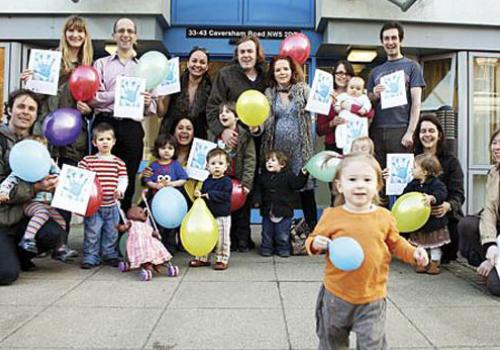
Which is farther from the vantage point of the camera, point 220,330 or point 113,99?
point 113,99

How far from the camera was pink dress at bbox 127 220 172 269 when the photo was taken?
14.4ft

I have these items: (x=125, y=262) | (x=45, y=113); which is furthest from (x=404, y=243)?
(x=45, y=113)

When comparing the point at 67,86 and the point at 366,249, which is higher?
the point at 67,86

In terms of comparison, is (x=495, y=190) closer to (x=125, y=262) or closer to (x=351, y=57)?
(x=125, y=262)

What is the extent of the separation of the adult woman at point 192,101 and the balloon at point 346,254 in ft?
11.3

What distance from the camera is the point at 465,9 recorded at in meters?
7.26

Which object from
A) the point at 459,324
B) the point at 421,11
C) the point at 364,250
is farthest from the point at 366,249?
the point at 421,11

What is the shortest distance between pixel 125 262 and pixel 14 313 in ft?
4.25

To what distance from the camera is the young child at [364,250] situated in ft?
7.80

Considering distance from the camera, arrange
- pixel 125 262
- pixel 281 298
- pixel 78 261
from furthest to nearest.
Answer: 1. pixel 78 261
2. pixel 125 262
3. pixel 281 298

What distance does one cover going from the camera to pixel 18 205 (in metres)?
4.38

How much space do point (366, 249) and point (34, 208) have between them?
3.22 meters

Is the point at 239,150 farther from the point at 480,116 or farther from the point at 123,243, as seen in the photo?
the point at 480,116

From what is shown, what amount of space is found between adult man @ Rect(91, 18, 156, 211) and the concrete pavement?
A: 121 cm
